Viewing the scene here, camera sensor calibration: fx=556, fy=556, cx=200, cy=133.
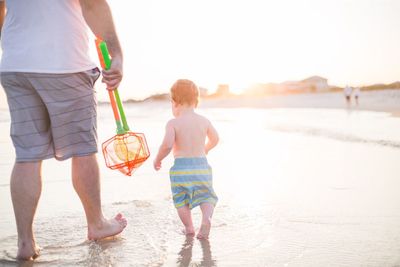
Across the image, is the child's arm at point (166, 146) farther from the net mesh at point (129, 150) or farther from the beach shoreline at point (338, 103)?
the beach shoreline at point (338, 103)

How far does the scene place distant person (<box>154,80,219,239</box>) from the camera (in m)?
3.41

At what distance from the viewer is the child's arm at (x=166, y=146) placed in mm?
3498

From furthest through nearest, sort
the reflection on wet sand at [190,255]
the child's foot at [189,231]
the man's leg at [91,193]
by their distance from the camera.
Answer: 1. the child's foot at [189,231]
2. the man's leg at [91,193]
3. the reflection on wet sand at [190,255]

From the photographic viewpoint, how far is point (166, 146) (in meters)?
Result: 3.50

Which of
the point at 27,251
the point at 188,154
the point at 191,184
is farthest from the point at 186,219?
the point at 27,251

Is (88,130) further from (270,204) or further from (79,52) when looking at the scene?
(270,204)

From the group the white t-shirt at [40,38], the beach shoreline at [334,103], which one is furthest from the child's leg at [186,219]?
the beach shoreline at [334,103]

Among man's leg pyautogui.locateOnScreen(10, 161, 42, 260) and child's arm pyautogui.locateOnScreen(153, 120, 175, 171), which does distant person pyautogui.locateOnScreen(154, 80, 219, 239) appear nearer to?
child's arm pyautogui.locateOnScreen(153, 120, 175, 171)

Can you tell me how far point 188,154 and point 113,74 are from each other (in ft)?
2.96

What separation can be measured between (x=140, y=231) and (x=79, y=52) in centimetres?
114

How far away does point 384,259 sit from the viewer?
272 cm

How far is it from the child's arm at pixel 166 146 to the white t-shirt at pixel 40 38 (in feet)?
2.87

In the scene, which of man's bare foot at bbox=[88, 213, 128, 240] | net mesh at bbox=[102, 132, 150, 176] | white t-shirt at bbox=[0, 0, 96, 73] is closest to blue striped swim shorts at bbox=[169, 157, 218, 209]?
net mesh at bbox=[102, 132, 150, 176]

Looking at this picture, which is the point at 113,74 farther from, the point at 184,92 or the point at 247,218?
the point at 247,218
